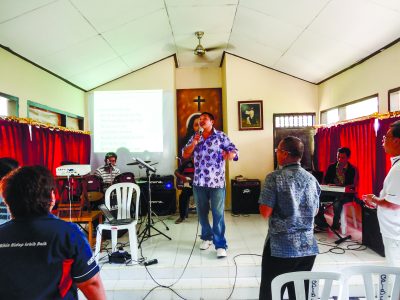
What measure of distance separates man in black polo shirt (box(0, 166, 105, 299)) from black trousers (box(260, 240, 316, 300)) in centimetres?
97

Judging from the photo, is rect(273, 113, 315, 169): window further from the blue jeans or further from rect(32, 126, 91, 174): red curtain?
rect(32, 126, 91, 174): red curtain

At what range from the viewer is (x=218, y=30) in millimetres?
4410

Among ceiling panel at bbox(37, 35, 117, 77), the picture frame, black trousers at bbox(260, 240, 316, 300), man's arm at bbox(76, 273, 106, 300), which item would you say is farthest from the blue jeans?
the picture frame

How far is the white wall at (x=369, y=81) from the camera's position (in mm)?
3340

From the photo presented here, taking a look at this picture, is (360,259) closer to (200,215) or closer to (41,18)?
(200,215)

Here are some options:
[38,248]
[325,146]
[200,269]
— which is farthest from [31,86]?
[325,146]

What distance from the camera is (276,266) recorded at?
63.0 inches

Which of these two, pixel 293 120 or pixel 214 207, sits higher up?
pixel 293 120

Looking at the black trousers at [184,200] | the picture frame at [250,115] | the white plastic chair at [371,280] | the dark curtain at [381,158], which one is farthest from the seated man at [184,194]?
the white plastic chair at [371,280]

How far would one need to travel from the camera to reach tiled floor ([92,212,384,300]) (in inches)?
101

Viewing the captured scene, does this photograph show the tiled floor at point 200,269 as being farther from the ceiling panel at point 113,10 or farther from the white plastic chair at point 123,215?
the ceiling panel at point 113,10

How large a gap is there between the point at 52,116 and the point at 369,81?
180 inches

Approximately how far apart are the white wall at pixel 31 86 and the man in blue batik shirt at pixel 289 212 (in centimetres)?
306

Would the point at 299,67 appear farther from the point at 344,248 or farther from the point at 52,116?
the point at 52,116
